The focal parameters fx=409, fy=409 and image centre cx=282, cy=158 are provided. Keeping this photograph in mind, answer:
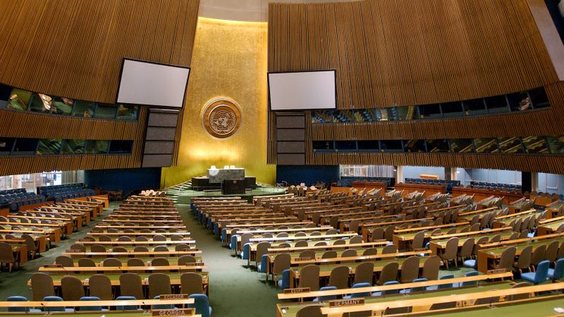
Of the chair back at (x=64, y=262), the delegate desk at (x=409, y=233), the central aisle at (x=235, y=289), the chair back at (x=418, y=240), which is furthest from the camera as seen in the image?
the delegate desk at (x=409, y=233)

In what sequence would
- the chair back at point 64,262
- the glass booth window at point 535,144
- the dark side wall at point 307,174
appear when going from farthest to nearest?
1. the dark side wall at point 307,174
2. the glass booth window at point 535,144
3. the chair back at point 64,262

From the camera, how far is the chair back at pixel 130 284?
6424 mm

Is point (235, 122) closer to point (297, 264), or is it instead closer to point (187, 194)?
point (187, 194)

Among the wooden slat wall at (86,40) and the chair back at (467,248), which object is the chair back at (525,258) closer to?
the chair back at (467,248)

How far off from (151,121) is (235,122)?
6.67 meters

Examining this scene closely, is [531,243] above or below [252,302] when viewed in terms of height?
above

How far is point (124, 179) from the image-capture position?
26641mm

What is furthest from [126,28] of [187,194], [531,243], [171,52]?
[531,243]

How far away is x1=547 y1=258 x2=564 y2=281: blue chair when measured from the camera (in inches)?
279

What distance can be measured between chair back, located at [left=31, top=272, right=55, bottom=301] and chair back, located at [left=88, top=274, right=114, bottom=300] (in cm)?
59

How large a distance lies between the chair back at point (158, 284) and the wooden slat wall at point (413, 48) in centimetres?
1510

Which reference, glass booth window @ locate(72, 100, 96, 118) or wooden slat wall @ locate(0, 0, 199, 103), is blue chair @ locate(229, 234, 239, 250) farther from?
glass booth window @ locate(72, 100, 96, 118)

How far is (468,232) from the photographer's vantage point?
33.7 feet

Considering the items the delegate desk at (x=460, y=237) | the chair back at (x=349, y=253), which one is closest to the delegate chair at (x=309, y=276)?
the chair back at (x=349, y=253)
